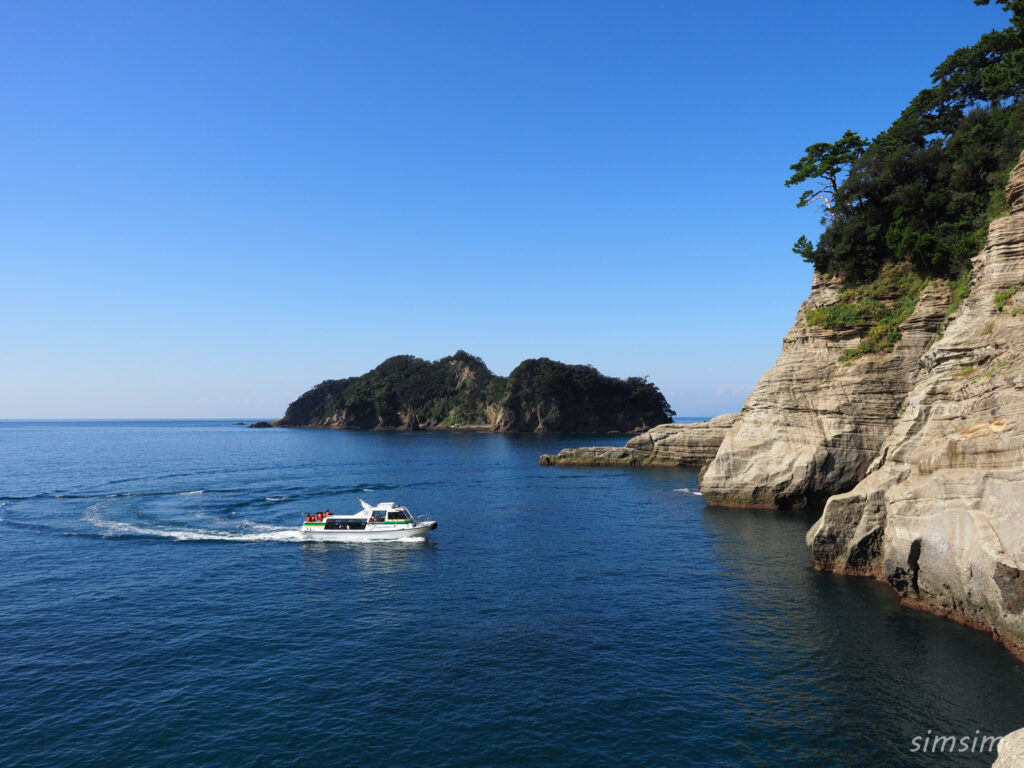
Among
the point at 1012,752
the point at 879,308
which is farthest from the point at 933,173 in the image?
the point at 1012,752

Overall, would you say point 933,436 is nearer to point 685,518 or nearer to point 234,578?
point 685,518

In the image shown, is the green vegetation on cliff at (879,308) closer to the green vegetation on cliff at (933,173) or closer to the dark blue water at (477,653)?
the green vegetation on cliff at (933,173)

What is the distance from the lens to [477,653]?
27.2 meters

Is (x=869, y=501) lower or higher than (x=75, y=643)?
higher

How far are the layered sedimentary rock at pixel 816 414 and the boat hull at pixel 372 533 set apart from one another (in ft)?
99.3

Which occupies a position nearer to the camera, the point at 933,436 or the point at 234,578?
the point at 933,436

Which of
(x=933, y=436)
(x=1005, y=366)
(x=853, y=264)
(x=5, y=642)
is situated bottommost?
(x=5, y=642)

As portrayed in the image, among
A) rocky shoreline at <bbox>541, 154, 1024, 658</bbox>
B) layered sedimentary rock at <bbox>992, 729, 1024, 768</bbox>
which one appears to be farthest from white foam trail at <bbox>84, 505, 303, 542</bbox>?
layered sedimentary rock at <bbox>992, 729, 1024, 768</bbox>

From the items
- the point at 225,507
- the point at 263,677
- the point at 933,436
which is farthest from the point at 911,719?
the point at 225,507

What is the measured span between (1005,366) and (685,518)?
31.5 m

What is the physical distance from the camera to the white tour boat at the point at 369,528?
50469mm

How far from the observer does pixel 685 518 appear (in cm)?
5603

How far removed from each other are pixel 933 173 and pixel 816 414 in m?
21.8

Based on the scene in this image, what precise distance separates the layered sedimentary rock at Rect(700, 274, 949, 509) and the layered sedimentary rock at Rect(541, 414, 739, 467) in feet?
102
